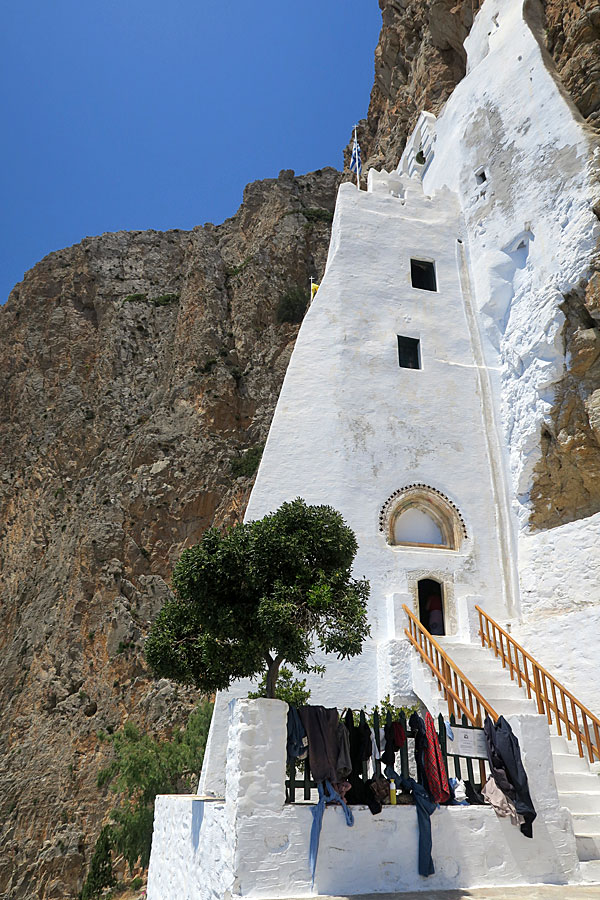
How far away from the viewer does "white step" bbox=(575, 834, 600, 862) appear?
899 centimetres

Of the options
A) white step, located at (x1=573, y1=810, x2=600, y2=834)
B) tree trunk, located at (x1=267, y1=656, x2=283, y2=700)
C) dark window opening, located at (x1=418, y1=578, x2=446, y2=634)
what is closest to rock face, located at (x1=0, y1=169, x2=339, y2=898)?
dark window opening, located at (x1=418, y1=578, x2=446, y2=634)

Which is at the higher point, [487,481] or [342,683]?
[487,481]

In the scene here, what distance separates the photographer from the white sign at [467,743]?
28.1ft

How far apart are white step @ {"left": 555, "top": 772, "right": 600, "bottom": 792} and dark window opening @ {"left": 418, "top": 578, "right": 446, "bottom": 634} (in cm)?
488

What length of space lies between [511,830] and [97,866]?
14.7m

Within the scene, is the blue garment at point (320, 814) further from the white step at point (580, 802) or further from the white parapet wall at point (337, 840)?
the white step at point (580, 802)

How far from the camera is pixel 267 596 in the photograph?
904 centimetres

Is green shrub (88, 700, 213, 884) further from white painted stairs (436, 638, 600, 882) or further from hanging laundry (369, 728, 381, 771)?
hanging laundry (369, 728, 381, 771)

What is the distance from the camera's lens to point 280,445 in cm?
1623

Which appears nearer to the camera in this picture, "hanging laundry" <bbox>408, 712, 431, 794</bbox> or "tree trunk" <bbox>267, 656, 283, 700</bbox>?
"hanging laundry" <bbox>408, 712, 431, 794</bbox>

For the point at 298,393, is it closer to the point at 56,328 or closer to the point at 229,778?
the point at 229,778

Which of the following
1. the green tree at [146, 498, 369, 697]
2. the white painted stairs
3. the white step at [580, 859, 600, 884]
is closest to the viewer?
the white step at [580, 859, 600, 884]

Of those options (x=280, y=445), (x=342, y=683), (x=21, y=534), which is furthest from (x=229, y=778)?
(x=21, y=534)

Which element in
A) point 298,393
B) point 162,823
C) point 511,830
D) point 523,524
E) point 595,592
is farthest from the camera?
point 298,393
